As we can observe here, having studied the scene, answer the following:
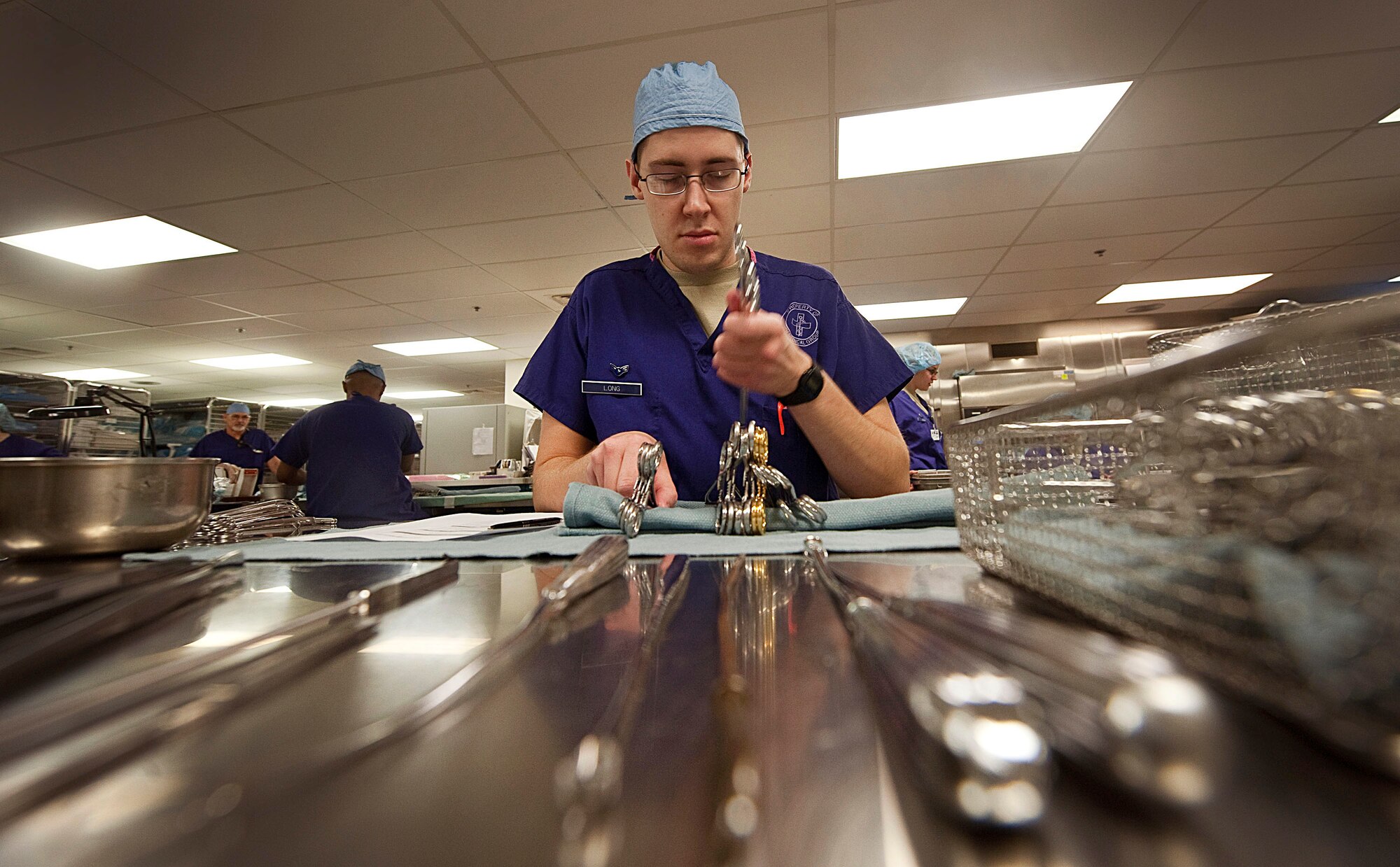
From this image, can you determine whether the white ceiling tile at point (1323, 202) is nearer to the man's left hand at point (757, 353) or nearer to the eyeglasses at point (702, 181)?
the eyeglasses at point (702, 181)

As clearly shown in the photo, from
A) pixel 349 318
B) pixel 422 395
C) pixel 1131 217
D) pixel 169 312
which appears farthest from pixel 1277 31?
pixel 422 395

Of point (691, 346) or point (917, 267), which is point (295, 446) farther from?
point (917, 267)

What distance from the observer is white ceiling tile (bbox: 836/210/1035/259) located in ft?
10.3

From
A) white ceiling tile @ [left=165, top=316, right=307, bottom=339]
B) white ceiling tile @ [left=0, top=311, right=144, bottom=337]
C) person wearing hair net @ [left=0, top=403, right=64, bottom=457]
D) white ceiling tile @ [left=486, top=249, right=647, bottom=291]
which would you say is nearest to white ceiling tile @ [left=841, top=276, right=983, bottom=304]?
white ceiling tile @ [left=486, top=249, right=647, bottom=291]

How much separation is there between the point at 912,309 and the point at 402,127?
3.71 m

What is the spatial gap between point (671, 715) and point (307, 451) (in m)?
3.28

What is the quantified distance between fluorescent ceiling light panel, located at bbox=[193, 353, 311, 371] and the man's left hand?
6176 millimetres

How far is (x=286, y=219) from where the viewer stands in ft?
9.47

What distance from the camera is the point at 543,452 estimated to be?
3.76 feet

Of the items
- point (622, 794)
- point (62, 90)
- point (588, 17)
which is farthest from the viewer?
point (62, 90)

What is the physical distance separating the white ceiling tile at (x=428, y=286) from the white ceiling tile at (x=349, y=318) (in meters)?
0.28

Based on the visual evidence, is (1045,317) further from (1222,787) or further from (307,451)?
(1222,787)

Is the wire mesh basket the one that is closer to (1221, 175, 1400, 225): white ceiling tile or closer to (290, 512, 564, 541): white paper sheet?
(290, 512, 564, 541): white paper sheet

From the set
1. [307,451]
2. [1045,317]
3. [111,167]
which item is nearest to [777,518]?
[307,451]
